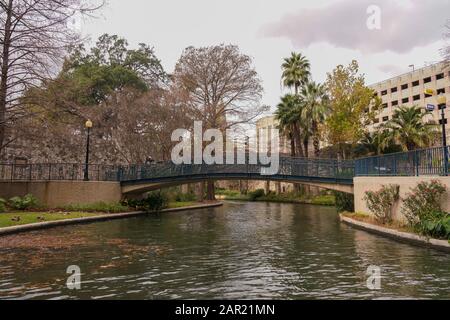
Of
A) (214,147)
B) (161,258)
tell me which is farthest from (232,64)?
(161,258)

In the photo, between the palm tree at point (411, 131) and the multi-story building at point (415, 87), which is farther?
the multi-story building at point (415, 87)

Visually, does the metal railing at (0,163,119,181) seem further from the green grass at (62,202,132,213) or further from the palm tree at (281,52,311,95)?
the palm tree at (281,52,311,95)

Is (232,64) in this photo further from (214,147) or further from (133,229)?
(133,229)

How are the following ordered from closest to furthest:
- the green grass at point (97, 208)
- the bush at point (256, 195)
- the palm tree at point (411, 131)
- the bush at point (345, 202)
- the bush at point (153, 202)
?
the green grass at point (97, 208)
the bush at point (345, 202)
the bush at point (153, 202)
the palm tree at point (411, 131)
the bush at point (256, 195)

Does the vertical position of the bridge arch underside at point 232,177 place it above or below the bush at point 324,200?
above

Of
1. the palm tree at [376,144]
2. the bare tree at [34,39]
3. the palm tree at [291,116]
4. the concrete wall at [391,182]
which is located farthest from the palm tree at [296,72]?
the bare tree at [34,39]

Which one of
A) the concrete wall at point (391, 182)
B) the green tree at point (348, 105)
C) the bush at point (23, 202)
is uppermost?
the green tree at point (348, 105)

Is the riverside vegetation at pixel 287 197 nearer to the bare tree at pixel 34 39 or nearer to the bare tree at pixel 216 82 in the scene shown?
the bare tree at pixel 216 82

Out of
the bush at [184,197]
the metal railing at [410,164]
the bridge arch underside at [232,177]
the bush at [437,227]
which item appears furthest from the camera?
the bush at [184,197]

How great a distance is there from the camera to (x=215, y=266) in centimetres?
967

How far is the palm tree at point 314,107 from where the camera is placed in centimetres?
3988

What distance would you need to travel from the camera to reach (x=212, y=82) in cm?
3859

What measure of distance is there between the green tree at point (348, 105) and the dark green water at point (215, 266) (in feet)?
73.0
